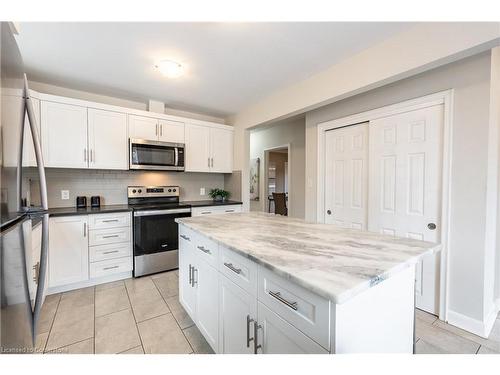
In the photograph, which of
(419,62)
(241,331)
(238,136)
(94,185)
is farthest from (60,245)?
(419,62)

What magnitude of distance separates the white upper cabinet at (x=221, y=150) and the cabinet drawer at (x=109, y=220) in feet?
5.07

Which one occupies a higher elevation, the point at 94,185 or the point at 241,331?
the point at 94,185

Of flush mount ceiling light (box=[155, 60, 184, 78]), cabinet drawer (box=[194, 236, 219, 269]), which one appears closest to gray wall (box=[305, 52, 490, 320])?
cabinet drawer (box=[194, 236, 219, 269])

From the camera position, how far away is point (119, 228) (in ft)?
9.14

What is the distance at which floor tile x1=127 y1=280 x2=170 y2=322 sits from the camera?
81.5 inches

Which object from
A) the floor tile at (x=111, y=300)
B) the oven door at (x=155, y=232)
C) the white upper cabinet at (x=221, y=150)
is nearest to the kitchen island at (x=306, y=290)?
the floor tile at (x=111, y=300)

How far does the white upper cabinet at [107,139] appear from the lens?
2.83 metres

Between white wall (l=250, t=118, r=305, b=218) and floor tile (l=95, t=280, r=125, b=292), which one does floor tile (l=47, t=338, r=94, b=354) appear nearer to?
floor tile (l=95, t=280, r=125, b=292)

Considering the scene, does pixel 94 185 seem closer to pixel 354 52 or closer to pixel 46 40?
pixel 46 40

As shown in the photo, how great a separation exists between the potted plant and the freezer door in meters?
3.15

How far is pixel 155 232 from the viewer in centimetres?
295

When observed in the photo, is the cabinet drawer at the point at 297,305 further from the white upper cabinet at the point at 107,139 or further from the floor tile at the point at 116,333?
the white upper cabinet at the point at 107,139

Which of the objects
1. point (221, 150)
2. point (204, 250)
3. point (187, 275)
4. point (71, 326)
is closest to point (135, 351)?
point (187, 275)

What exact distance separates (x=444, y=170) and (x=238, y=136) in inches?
112
